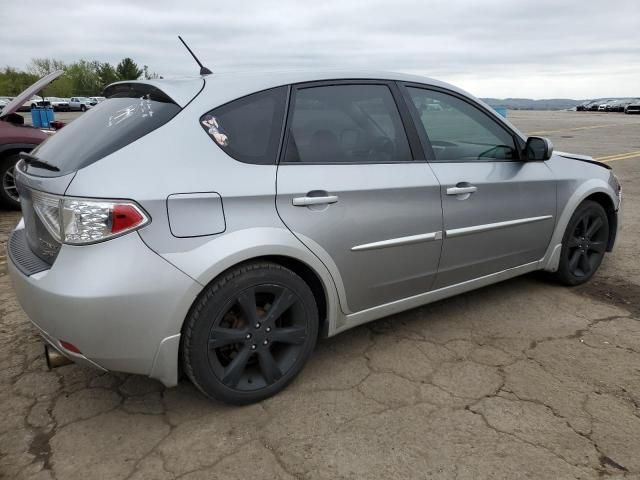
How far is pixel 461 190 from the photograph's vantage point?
3.10 m

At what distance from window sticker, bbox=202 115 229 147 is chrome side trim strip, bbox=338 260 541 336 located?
3.70 feet

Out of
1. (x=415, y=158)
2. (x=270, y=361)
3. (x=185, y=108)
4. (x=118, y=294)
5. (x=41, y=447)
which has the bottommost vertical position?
(x=41, y=447)

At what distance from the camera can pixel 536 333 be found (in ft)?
11.0

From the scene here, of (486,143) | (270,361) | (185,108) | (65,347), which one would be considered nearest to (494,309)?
(486,143)

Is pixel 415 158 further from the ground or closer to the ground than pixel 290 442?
further from the ground

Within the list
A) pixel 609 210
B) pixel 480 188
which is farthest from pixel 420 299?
pixel 609 210

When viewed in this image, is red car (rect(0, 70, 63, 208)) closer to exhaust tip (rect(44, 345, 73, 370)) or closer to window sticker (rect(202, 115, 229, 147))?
exhaust tip (rect(44, 345, 73, 370))

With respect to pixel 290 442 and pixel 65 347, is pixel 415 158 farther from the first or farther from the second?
pixel 65 347

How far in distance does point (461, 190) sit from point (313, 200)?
1041 mm

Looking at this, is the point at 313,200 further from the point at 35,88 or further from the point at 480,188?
the point at 35,88

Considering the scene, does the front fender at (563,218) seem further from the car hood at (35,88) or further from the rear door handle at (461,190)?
the car hood at (35,88)

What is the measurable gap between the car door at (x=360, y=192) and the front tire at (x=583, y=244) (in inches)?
56.9

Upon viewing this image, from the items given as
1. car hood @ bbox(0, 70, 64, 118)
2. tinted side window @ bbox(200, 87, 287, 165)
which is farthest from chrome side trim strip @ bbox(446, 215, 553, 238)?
car hood @ bbox(0, 70, 64, 118)

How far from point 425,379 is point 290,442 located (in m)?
0.86
